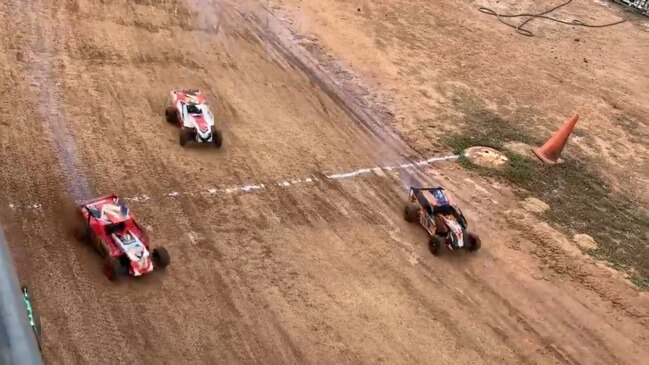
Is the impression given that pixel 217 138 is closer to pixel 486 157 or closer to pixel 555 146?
pixel 486 157

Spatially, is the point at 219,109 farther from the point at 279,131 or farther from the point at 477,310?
the point at 477,310

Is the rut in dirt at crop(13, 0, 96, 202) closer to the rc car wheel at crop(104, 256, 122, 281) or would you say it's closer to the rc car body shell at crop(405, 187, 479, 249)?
the rc car wheel at crop(104, 256, 122, 281)

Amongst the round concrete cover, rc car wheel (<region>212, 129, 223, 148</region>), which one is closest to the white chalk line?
the round concrete cover

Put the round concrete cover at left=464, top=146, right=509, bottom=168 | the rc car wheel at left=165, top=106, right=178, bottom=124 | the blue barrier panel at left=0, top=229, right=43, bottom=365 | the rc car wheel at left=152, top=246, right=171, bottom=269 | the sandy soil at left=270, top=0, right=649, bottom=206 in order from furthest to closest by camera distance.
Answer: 1. the sandy soil at left=270, top=0, right=649, bottom=206
2. the round concrete cover at left=464, top=146, right=509, bottom=168
3. the rc car wheel at left=165, top=106, right=178, bottom=124
4. the rc car wheel at left=152, top=246, right=171, bottom=269
5. the blue barrier panel at left=0, top=229, right=43, bottom=365

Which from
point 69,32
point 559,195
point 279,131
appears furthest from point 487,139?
point 69,32

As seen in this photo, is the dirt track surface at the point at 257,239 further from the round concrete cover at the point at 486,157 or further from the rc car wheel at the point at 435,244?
the round concrete cover at the point at 486,157

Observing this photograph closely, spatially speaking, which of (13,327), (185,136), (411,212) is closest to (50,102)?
(185,136)
